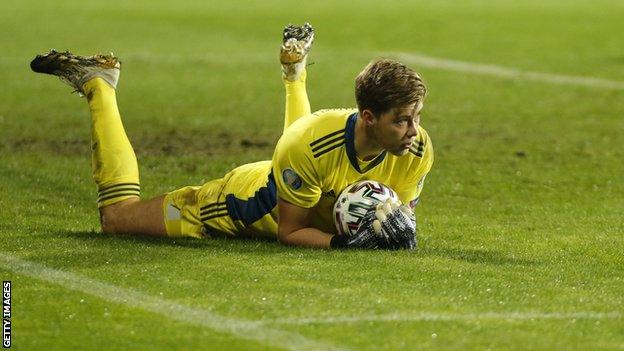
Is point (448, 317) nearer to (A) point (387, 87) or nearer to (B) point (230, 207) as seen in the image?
(A) point (387, 87)

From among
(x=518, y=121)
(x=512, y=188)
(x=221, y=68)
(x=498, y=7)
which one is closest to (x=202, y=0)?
(x=498, y=7)

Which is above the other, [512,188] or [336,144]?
[336,144]

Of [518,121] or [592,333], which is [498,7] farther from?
[592,333]

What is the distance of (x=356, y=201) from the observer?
31.0 ft

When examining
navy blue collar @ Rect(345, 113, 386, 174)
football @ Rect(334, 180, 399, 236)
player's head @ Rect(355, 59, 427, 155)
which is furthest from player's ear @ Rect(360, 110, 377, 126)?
football @ Rect(334, 180, 399, 236)

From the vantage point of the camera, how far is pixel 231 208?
1017 centimetres

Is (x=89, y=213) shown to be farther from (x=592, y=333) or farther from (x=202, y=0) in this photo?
(x=202, y=0)

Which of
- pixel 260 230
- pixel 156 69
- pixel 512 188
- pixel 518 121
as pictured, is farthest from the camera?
pixel 156 69

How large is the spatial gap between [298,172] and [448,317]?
208 centimetres

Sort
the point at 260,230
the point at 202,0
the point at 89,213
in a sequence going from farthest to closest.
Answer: the point at 202,0, the point at 89,213, the point at 260,230

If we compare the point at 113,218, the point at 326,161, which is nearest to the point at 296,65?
the point at 113,218

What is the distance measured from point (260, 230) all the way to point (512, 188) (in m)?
4.05

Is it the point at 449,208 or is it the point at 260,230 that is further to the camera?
the point at 449,208

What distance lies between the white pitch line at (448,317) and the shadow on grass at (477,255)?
5.42 feet
